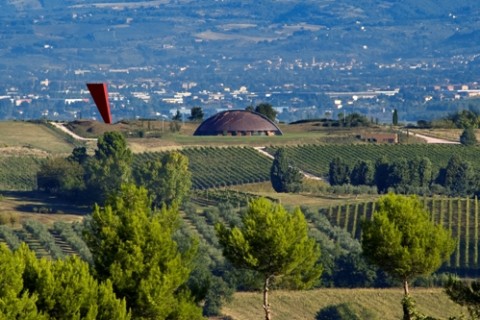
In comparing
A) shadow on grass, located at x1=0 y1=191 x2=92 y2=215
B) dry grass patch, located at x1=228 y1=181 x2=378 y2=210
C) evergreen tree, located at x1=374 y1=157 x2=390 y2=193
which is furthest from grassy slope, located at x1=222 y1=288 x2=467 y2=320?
evergreen tree, located at x1=374 y1=157 x2=390 y2=193

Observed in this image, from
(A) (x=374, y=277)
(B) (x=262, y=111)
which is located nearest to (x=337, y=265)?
(A) (x=374, y=277)

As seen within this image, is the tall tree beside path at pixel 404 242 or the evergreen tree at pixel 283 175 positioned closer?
the tall tree beside path at pixel 404 242

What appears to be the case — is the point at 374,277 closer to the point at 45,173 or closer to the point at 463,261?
the point at 463,261

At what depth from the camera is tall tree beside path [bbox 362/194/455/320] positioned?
5434 cm

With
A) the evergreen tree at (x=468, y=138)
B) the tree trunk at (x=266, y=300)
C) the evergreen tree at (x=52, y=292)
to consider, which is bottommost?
the tree trunk at (x=266, y=300)

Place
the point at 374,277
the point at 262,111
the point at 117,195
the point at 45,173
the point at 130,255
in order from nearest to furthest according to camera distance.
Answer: the point at 130,255 < the point at 117,195 < the point at 374,277 < the point at 45,173 < the point at 262,111

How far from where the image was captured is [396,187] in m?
121

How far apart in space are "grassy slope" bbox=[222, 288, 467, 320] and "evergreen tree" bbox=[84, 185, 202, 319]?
65.2ft

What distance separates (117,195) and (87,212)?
5028cm

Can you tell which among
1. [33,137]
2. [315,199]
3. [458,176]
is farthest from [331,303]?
[33,137]

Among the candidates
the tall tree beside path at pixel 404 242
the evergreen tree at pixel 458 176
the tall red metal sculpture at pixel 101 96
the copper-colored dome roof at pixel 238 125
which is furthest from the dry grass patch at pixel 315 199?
the tall red metal sculpture at pixel 101 96

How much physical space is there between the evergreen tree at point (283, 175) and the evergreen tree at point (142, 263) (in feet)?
228

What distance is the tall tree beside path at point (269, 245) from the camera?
53.5 metres

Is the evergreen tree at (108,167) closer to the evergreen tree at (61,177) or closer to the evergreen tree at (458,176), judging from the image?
the evergreen tree at (61,177)
